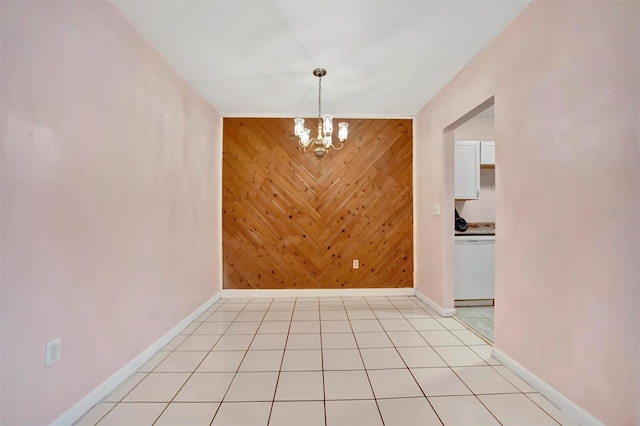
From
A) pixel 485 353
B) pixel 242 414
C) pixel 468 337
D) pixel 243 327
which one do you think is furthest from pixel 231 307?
pixel 485 353

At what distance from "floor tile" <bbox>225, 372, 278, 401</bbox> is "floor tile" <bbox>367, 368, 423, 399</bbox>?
2.22 feet

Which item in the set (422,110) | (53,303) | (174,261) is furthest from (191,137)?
(422,110)

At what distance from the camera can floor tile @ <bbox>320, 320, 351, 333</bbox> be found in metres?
2.80

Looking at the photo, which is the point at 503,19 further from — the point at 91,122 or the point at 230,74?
the point at 91,122

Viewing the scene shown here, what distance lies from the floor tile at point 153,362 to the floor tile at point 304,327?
1.10 m

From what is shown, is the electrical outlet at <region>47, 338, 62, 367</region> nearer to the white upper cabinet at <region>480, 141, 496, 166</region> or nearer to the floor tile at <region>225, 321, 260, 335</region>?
the floor tile at <region>225, 321, 260, 335</region>

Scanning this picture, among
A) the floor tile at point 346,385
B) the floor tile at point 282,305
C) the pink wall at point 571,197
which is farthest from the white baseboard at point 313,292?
the floor tile at point 346,385

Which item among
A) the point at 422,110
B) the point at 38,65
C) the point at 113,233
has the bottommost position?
the point at 113,233

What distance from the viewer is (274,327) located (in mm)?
2893

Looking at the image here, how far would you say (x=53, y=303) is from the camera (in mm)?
1444

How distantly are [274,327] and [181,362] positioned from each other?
36.6 inches

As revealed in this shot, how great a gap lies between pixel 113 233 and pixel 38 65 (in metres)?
0.99

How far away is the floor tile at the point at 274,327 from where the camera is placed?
2785 millimetres

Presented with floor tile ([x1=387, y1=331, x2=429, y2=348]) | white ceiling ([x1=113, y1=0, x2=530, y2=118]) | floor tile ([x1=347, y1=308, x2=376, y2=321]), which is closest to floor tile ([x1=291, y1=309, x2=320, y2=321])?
floor tile ([x1=347, y1=308, x2=376, y2=321])
